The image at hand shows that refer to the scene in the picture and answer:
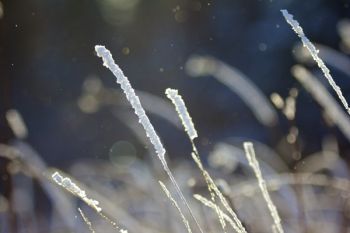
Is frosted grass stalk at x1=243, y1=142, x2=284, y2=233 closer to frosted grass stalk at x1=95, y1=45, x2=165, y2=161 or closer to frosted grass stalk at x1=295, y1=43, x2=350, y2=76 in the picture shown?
frosted grass stalk at x1=95, y1=45, x2=165, y2=161

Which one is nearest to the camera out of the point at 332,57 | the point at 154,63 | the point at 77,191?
the point at 77,191

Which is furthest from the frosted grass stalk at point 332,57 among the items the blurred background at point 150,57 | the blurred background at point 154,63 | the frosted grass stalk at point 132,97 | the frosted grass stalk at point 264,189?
the frosted grass stalk at point 132,97

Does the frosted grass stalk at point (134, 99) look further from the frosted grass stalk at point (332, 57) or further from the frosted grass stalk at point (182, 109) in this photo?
the frosted grass stalk at point (332, 57)

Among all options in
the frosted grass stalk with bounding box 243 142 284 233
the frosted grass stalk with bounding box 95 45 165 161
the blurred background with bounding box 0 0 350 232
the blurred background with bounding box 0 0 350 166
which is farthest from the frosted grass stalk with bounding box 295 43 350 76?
the frosted grass stalk with bounding box 95 45 165 161

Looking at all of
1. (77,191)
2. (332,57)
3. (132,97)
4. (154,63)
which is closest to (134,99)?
(132,97)

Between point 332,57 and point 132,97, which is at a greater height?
point 332,57

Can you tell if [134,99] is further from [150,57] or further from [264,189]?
[150,57]

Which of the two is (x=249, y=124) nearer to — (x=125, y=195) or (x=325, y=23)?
(x=325, y=23)

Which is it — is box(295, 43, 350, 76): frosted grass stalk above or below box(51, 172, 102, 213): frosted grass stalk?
above
